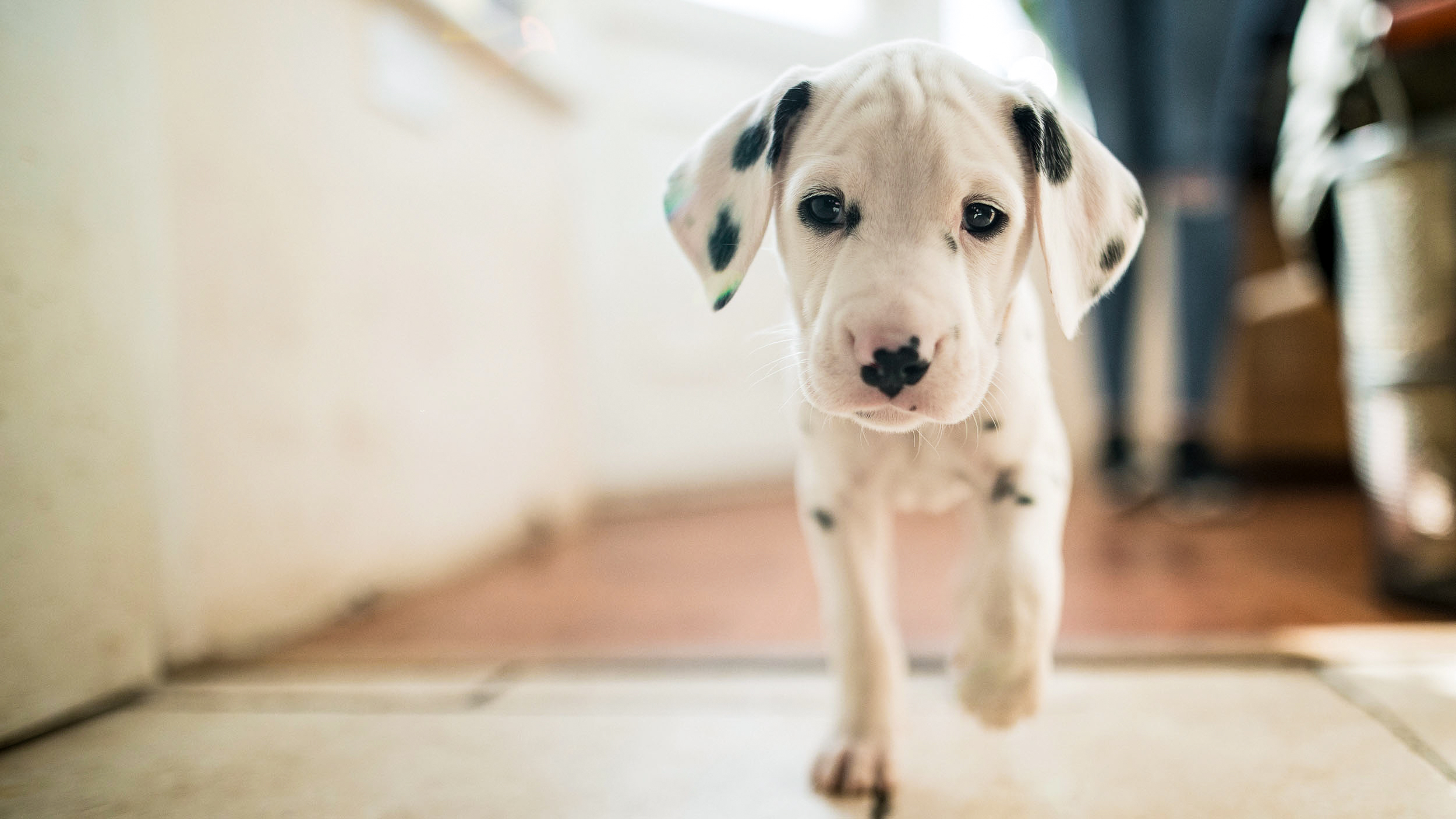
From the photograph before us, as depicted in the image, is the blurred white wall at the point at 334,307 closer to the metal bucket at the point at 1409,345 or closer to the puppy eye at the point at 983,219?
the puppy eye at the point at 983,219

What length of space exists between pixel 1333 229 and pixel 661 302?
186 centimetres

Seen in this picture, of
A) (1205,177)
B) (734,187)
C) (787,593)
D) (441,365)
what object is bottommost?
(787,593)

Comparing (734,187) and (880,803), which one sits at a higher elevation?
(734,187)

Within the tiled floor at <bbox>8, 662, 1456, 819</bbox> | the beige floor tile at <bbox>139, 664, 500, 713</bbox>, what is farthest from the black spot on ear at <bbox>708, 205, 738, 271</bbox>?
the beige floor tile at <bbox>139, 664, 500, 713</bbox>

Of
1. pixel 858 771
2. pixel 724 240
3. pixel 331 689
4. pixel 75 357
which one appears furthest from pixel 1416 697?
pixel 75 357

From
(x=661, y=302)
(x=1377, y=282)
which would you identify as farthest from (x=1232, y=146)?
(x=661, y=302)

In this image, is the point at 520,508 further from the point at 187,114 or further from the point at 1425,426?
the point at 1425,426

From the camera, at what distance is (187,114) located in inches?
50.1

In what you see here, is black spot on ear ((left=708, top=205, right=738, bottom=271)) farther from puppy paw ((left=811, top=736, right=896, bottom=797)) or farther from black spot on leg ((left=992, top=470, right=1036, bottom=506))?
puppy paw ((left=811, top=736, right=896, bottom=797))

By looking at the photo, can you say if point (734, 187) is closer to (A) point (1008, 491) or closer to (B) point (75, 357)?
(A) point (1008, 491)

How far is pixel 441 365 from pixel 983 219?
1.53 metres

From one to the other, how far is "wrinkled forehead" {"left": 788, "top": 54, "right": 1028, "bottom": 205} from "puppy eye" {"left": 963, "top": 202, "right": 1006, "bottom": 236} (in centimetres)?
2

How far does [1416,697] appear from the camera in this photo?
1018 millimetres

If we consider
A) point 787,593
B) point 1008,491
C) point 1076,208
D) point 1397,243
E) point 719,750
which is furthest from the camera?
point 787,593
